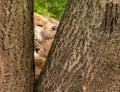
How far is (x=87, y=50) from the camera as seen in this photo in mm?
2945

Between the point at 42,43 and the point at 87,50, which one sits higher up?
the point at 87,50

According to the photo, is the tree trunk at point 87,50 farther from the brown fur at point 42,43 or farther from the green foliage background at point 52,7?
the green foliage background at point 52,7

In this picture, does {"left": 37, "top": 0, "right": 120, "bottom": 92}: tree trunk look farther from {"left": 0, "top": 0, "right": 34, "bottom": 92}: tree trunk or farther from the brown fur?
the brown fur

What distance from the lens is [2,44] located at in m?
3.05

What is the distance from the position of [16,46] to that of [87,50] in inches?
21.1

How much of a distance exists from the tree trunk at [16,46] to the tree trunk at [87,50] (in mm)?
196

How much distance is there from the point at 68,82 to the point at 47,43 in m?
1.34

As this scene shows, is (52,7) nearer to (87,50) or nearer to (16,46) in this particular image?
(16,46)

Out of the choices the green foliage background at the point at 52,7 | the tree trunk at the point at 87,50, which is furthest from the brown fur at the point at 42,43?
the green foliage background at the point at 52,7

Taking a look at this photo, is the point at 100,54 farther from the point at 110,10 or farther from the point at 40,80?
the point at 40,80

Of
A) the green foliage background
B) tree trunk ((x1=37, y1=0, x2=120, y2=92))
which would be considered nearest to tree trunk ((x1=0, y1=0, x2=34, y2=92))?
tree trunk ((x1=37, y1=0, x2=120, y2=92))

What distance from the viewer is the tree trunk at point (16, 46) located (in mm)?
2951

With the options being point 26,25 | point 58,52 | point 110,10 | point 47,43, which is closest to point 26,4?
point 26,25

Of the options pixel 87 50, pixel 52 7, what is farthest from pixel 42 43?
pixel 52 7
